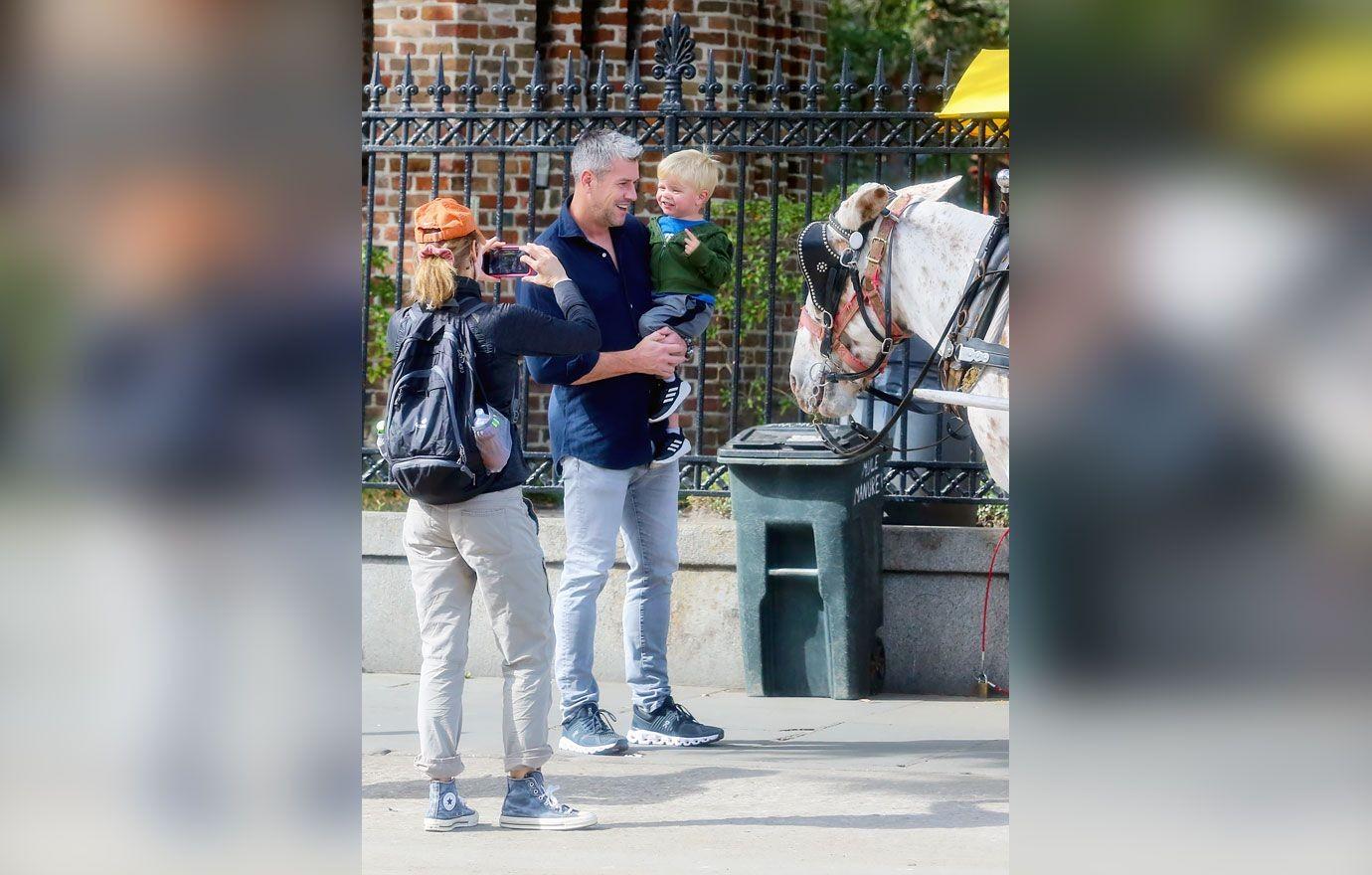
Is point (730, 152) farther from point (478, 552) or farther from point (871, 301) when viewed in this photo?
point (478, 552)


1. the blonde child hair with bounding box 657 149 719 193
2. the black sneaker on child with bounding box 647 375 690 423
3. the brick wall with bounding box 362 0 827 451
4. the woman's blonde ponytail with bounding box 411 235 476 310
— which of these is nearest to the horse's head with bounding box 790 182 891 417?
the blonde child hair with bounding box 657 149 719 193

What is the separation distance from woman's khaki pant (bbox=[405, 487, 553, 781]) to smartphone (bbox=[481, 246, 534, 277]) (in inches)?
32.2

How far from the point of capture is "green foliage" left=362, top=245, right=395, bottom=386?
9.06 metres

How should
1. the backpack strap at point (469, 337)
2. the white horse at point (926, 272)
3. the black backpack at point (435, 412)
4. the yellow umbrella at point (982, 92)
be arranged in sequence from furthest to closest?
the yellow umbrella at point (982, 92) < the white horse at point (926, 272) < the backpack strap at point (469, 337) < the black backpack at point (435, 412)

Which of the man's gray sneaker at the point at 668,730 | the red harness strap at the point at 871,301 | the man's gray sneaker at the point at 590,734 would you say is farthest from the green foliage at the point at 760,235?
the man's gray sneaker at the point at 590,734

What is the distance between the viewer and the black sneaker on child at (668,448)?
6211mm

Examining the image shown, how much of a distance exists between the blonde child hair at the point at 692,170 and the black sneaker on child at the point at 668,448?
93 centimetres

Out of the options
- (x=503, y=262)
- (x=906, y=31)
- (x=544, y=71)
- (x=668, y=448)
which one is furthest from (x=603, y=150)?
(x=906, y=31)

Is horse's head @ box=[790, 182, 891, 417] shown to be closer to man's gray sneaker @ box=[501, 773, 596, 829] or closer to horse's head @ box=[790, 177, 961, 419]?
horse's head @ box=[790, 177, 961, 419]

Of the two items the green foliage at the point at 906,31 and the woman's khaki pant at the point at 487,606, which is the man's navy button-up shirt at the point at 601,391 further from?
the green foliage at the point at 906,31

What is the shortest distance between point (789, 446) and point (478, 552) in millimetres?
2532

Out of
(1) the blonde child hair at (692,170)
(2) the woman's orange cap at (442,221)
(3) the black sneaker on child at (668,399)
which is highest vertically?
(1) the blonde child hair at (692,170)

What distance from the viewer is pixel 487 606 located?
191 inches
